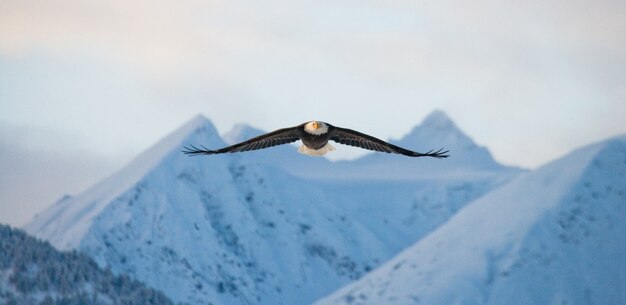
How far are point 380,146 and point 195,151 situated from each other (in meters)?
5.56

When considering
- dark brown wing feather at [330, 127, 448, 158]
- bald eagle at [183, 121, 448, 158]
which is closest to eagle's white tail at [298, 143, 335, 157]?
bald eagle at [183, 121, 448, 158]

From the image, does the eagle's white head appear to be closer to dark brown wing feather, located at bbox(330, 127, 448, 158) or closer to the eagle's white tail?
the eagle's white tail

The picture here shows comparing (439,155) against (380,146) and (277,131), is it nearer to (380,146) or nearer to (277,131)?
(380,146)

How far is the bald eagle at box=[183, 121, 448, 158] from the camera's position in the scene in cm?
3725

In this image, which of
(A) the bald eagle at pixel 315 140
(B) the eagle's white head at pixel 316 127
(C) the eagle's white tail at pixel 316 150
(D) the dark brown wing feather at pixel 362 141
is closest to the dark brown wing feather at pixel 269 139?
(A) the bald eagle at pixel 315 140

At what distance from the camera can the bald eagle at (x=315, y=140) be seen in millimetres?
37250

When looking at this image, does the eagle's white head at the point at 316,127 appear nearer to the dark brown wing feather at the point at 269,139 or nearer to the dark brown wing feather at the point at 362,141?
the dark brown wing feather at the point at 269,139

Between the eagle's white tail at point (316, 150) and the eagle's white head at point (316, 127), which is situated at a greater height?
the eagle's white head at point (316, 127)

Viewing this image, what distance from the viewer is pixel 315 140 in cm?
3769

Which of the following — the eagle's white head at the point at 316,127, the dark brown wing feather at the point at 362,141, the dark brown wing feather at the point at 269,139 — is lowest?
the dark brown wing feather at the point at 362,141

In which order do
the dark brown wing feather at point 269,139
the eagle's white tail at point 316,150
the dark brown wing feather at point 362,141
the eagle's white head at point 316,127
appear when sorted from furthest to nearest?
the dark brown wing feather at point 362,141 → the dark brown wing feather at point 269,139 → the eagle's white tail at point 316,150 → the eagle's white head at point 316,127

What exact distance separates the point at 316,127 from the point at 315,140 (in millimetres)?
973

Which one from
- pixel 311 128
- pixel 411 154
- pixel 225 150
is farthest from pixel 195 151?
pixel 411 154

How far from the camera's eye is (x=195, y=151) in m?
37.0
